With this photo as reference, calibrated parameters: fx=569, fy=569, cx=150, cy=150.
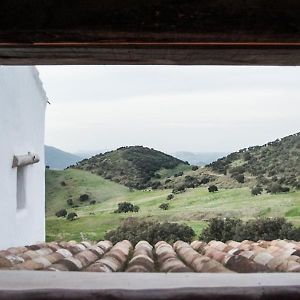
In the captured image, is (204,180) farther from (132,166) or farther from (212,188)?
(132,166)

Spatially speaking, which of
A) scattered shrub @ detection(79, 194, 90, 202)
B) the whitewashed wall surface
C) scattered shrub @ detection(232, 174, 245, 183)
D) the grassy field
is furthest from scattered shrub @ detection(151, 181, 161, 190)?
the whitewashed wall surface

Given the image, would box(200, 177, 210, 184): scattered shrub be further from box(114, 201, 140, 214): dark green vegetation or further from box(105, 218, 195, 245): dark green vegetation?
box(105, 218, 195, 245): dark green vegetation

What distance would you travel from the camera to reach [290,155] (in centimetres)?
2184

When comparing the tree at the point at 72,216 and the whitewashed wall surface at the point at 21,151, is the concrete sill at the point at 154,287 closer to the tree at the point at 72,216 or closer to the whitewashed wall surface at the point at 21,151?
the whitewashed wall surface at the point at 21,151

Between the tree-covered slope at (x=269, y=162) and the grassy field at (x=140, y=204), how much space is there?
0.75 meters

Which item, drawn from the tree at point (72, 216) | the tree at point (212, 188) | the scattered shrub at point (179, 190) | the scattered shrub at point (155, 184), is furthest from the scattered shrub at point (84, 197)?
the tree at point (212, 188)

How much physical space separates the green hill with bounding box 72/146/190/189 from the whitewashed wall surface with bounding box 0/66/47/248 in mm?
15056

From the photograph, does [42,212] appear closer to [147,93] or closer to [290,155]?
[290,155]

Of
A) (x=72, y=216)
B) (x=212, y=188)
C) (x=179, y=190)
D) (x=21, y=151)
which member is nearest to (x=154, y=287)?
(x=21, y=151)

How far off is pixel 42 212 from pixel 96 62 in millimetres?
6613

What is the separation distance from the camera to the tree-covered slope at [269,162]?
21.6 meters

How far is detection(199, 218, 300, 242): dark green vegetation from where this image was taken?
620 inches

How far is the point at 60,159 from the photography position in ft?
79.3
